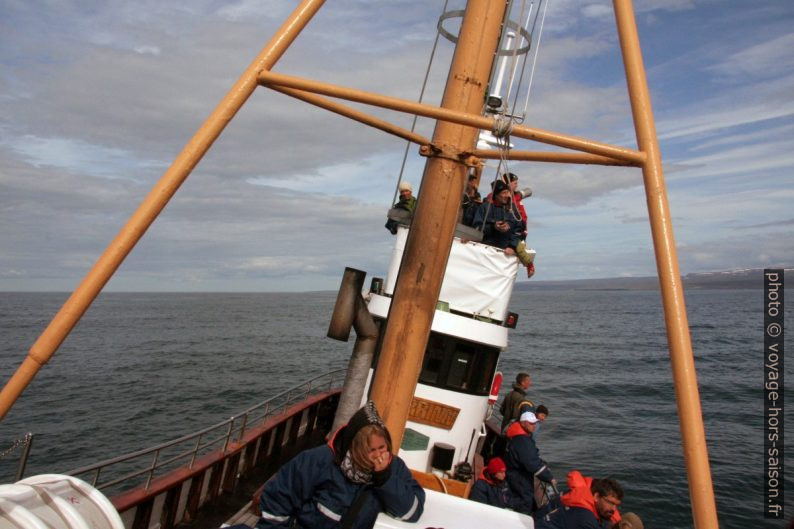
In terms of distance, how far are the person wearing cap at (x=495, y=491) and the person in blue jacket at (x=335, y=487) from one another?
4.73 m

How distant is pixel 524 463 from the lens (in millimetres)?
7543

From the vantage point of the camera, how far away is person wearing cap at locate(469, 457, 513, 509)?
7.80 meters

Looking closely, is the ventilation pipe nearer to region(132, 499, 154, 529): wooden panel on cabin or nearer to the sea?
region(132, 499, 154, 529): wooden panel on cabin

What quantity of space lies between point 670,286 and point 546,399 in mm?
28001

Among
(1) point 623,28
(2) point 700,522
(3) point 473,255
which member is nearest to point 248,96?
(1) point 623,28

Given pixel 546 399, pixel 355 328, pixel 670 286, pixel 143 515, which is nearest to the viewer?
pixel 670 286

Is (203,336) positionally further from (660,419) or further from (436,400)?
(436,400)

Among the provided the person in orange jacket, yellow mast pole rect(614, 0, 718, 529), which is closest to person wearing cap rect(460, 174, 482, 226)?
the person in orange jacket

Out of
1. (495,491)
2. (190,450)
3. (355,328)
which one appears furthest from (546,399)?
(355,328)

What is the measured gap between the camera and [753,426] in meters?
24.4

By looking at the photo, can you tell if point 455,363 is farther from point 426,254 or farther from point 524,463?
point 426,254

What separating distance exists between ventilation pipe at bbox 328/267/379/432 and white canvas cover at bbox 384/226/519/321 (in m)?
3.62

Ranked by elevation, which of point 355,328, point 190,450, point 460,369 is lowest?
point 190,450

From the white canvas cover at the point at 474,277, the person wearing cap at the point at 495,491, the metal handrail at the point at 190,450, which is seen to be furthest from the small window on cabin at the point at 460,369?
the metal handrail at the point at 190,450
